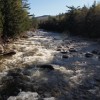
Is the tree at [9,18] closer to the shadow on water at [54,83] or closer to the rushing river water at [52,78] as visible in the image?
the rushing river water at [52,78]

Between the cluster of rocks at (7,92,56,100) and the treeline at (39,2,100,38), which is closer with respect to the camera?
the cluster of rocks at (7,92,56,100)

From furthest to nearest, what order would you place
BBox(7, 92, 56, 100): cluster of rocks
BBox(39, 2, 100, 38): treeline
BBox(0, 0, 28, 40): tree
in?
BBox(39, 2, 100, 38): treeline → BBox(0, 0, 28, 40): tree → BBox(7, 92, 56, 100): cluster of rocks

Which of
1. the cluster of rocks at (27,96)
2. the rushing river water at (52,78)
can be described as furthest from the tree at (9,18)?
the cluster of rocks at (27,96)

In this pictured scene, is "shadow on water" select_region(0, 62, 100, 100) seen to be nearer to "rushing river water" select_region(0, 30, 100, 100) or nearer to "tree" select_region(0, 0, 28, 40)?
"rushing river water" select_region(0, 30, 100, 100)

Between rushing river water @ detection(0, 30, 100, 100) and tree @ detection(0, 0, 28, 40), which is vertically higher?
tree @ detection(0, 0, 28, 40)

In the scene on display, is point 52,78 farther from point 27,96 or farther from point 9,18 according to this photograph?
point 9,18

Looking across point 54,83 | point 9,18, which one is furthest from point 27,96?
point 9,18

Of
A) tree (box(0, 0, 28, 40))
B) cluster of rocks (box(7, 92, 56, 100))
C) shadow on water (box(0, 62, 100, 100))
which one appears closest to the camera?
cluster of rocks (box(7, 92, 56, 100))

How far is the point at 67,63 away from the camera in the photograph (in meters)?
24.5

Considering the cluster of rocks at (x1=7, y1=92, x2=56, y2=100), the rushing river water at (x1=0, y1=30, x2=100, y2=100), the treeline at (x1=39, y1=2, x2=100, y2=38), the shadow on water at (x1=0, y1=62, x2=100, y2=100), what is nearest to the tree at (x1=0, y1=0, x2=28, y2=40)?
the rushing river water at (x1=0, y1=30, x2=100, y2=100)

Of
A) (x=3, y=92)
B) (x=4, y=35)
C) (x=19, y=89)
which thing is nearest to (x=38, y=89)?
(x=19, y=89)

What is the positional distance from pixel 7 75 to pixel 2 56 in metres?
8.34

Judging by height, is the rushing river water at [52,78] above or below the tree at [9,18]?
below

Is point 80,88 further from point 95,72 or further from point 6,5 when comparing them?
point 6,5
